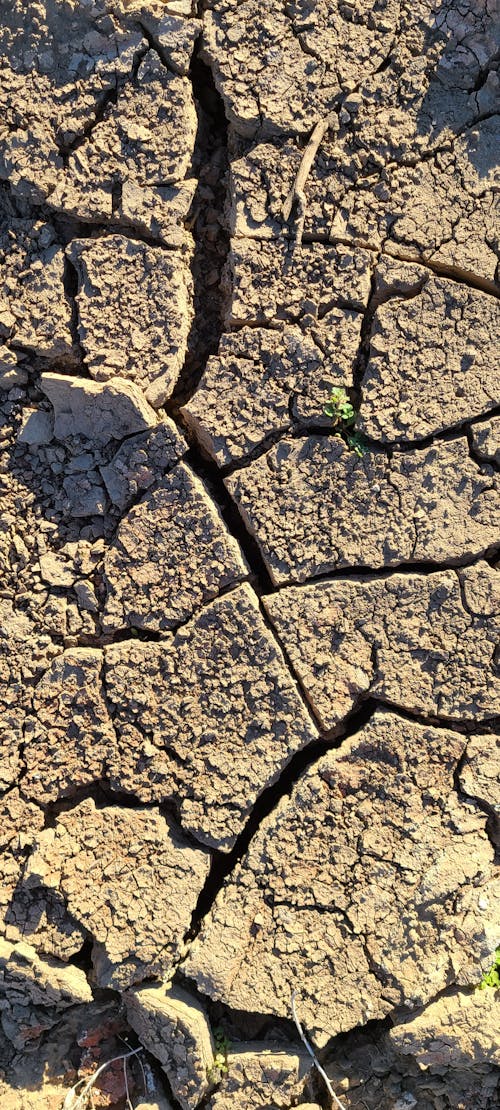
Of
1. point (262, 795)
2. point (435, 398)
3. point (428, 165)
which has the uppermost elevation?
point (428, 165)

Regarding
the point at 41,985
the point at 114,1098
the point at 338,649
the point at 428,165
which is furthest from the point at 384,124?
the point at 114,1098

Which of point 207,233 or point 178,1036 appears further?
point 207,233

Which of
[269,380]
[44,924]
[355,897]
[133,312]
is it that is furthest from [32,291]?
[355,897]

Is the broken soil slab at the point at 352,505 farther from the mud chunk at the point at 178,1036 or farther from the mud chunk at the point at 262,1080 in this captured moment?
the mud chunk at the point at 262,1080

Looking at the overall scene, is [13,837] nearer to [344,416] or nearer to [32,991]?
[32,991]

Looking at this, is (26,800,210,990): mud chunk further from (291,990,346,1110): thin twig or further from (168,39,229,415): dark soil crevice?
(168,39,229,415): dark soil crevice

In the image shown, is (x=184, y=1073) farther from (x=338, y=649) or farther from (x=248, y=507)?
(x=248, y=507)
